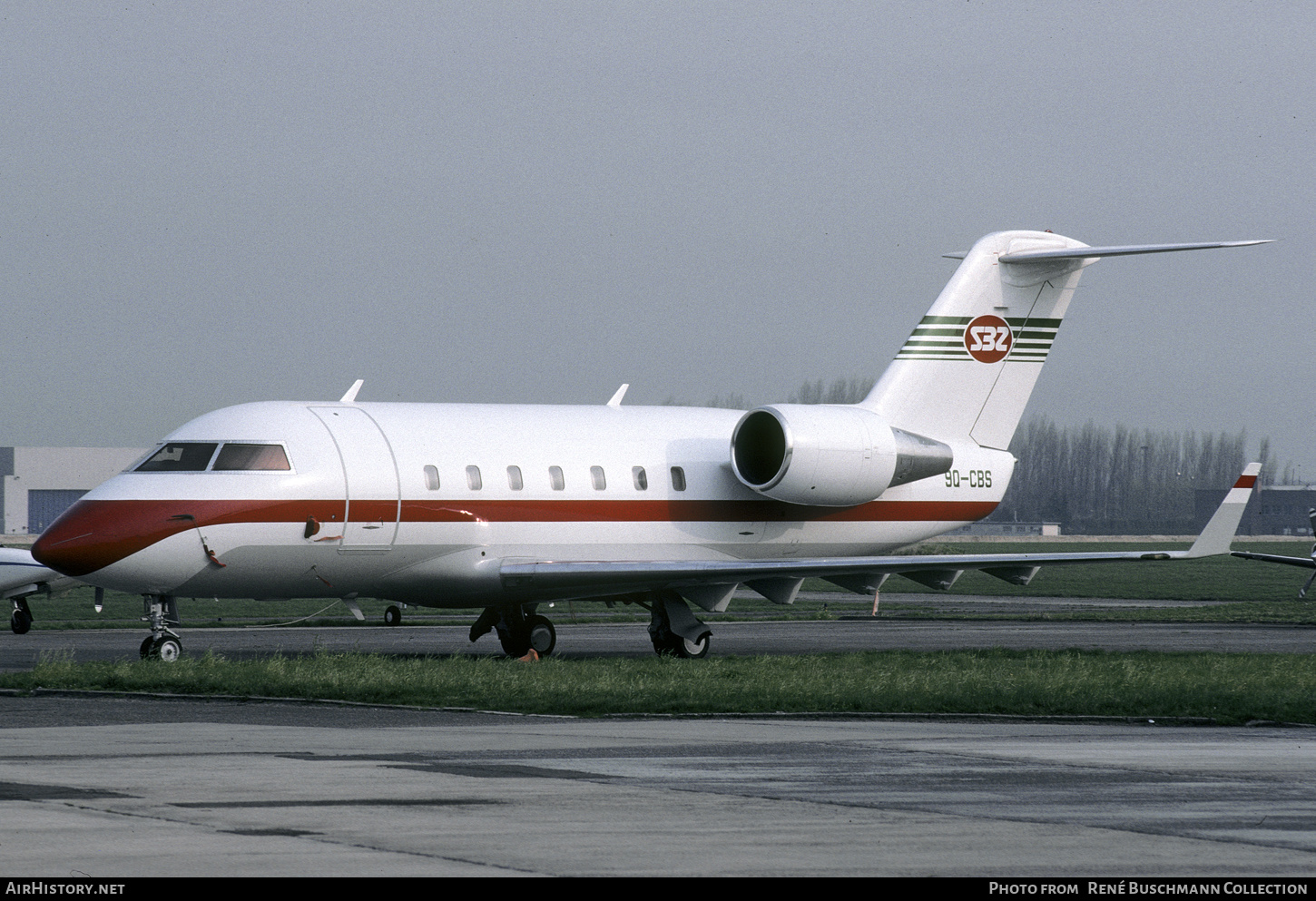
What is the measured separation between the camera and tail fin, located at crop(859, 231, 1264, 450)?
30156 mm

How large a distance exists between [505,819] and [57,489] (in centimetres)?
15350

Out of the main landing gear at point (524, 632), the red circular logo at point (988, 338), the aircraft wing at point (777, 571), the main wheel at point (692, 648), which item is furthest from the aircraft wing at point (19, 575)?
the red circular logo at point (988, 338)

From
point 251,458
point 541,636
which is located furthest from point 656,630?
point 251,458

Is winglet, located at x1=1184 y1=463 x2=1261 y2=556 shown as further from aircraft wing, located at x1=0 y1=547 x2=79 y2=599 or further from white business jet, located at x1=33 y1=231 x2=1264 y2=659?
aircraft wing, located at x1=0 y1=547 x2=79 y2=599

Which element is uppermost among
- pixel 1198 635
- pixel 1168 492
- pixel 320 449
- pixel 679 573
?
pixel 320 449

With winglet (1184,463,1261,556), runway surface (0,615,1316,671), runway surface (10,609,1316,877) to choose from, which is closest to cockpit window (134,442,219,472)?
runway surface (0,615,1316,671)

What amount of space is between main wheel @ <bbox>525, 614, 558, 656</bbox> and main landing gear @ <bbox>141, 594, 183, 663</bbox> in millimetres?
5435

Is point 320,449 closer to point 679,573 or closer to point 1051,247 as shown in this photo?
point 679,573

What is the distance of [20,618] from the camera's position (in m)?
35.7

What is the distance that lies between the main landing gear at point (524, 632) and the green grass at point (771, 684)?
3.06m

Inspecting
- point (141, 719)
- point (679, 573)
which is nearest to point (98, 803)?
point (141, 719)

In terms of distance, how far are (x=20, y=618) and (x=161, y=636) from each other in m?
13.3

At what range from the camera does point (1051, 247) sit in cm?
3064

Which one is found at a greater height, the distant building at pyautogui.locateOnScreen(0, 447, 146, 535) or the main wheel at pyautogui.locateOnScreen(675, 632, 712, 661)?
the main wheel at pyautogui.locateOnScreen(675, 632, 712, 661)
